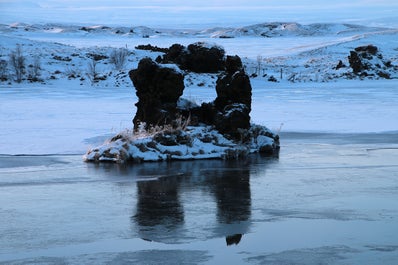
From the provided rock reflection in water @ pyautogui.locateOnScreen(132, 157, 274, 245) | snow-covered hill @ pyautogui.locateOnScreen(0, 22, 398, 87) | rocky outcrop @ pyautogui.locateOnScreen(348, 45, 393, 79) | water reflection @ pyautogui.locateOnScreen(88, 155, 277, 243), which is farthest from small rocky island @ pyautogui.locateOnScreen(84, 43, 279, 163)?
rocky outcrop @ pyautogui.locateOnScreen(348, 45, 393, 79)

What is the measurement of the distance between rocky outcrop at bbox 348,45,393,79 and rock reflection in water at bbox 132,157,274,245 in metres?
33.8

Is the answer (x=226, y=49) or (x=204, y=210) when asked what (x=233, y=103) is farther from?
(x=226, y=49)

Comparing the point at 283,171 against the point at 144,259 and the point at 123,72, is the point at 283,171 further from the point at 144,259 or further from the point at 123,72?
the point at 123,72

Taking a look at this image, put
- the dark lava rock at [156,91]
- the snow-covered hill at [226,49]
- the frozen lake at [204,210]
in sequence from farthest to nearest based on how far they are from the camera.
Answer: the snow-covered hill at [226,49]
the dark lava rock at [156,91]
the frozen lake at [204,210]

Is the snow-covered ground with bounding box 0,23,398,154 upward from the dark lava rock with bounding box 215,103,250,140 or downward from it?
downward

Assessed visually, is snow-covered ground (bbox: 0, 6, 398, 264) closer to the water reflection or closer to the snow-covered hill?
the water reflection

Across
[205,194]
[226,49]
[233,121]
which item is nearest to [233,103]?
[233,121]

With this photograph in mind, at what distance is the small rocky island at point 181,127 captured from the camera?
18.8 m

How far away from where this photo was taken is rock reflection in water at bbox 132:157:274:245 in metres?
11.4

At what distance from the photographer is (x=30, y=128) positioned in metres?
24.2

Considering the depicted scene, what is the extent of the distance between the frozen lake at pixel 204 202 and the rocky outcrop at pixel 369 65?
26.4m

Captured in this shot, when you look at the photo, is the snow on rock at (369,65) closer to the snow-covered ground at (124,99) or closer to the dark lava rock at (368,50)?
the dark lava rock at (368,50)

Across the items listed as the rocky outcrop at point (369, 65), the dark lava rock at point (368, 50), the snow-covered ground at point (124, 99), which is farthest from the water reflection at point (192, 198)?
the dark lava rock at point (368, 50)

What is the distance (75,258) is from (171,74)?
1107 cm
